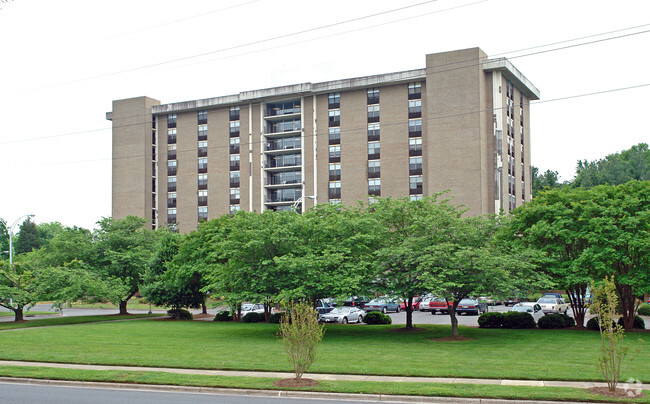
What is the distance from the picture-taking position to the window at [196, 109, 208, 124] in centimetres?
9400

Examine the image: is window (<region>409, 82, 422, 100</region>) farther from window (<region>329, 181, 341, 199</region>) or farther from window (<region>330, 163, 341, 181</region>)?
window (<region>329, 181, 341, 199</region>)

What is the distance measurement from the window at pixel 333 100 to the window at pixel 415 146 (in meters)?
12.1

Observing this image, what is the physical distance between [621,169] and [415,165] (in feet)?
156

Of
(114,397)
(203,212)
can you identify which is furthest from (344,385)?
(203,212)

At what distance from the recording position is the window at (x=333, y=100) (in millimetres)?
85506

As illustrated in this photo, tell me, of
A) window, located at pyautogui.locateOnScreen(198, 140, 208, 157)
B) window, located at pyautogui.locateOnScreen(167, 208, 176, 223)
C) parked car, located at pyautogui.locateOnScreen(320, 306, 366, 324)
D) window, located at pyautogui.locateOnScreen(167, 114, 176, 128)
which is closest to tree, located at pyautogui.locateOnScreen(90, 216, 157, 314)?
parked car, located at pyautogui.locateOnScreen(320, 306, 366, 324)

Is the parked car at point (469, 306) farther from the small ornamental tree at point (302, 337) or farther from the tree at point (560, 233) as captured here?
the small ornamental tree at point (302, 337)

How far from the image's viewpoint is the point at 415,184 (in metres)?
79.6

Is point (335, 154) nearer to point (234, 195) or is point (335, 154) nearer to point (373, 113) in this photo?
point (373, 113)

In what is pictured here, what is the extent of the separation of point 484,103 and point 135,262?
47.0 m

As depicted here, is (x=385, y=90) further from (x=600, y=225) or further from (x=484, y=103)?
(x=600, y=225)

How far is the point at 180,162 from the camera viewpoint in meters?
95.1

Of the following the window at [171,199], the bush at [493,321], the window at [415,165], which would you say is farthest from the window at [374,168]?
the bush at [493,321]

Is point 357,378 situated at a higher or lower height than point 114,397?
lower
